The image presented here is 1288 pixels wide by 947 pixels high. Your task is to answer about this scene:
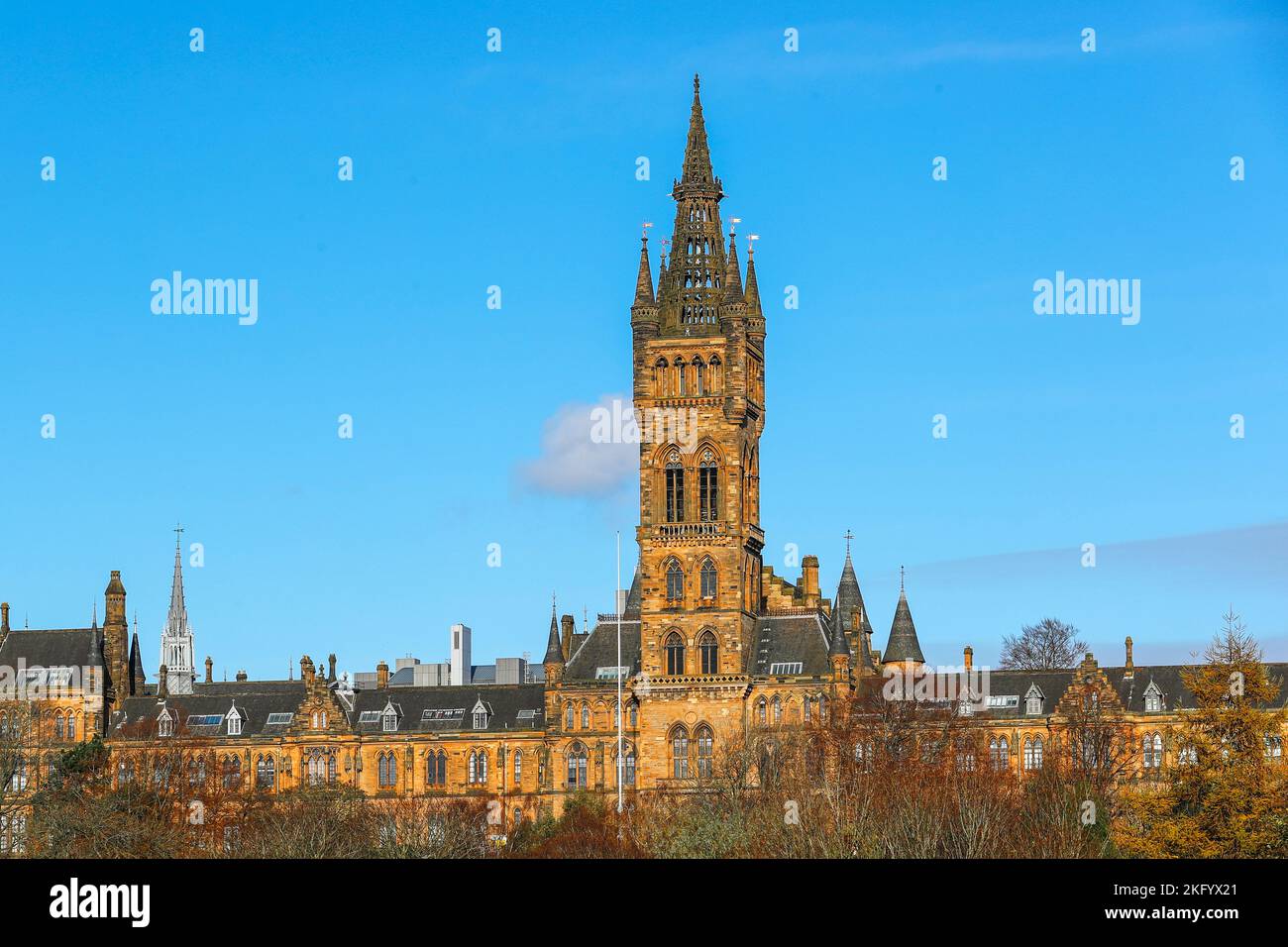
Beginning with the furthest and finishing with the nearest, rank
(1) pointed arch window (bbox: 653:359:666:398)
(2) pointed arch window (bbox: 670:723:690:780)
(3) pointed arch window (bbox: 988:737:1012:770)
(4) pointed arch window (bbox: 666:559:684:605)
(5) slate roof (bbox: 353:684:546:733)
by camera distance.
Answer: (5) slate roof (bbox: 353:684:546:733)
(1) pointed arch window (bbox: 653:359:666:398)
(4) pointed arch window (bbox: 666:559:684:605)
(2) pointed arch window (bbox: 670:723:690:780)
(3) pointed arch window (bbox: 988:737:1012:770)

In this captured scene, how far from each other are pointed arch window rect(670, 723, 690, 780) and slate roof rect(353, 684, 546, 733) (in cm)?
1084

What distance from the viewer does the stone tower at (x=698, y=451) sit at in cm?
13225

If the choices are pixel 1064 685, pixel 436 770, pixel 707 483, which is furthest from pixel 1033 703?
pixel 436 770

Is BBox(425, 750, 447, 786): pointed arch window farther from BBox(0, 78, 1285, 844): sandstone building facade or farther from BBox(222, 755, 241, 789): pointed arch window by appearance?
BBox(222, 755, 241, 789): pointed arch window

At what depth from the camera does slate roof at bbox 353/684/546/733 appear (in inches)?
5556

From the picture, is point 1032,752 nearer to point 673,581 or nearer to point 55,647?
point 673,581

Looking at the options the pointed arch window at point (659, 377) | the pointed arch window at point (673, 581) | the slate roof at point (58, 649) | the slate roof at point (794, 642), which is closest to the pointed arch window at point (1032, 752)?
the slate roof at point (794, 642)

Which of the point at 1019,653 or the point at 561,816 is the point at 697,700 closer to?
the point at 561,816

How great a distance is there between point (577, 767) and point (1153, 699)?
111 feet

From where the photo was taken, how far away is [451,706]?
470 ft

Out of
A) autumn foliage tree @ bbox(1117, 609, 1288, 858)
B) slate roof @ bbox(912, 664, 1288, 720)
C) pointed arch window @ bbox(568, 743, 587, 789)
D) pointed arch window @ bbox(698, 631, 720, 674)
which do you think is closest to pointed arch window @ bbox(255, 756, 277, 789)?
pointed arch window @ bbox(568, 743, 587, 789)

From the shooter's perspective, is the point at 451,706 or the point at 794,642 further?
the point at 451,706
